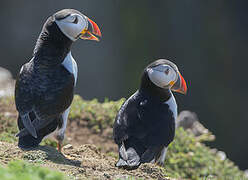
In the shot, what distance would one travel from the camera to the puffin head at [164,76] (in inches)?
202

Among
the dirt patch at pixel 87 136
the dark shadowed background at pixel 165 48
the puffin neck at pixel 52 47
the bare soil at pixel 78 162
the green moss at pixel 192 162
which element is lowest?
the dark shadowed background at pixel 165 48

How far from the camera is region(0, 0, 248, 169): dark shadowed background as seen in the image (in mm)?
13445

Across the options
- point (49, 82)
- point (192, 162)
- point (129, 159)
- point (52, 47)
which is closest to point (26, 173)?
point (129, 159)

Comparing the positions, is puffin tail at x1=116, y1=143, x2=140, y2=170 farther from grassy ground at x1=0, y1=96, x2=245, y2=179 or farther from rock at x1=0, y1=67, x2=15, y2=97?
rock at x1=0, y1=67, x2=15, y2=97

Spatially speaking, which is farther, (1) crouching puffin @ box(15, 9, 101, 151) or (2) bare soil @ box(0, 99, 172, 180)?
(1) crouching puffin @ box(15, 9, 101, 151)

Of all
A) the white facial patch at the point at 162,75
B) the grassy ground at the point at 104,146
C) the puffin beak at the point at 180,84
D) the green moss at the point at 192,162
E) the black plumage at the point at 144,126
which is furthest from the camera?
the green moss at the point at 192,162

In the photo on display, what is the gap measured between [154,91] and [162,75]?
25cm

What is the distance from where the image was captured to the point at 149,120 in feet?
16.3

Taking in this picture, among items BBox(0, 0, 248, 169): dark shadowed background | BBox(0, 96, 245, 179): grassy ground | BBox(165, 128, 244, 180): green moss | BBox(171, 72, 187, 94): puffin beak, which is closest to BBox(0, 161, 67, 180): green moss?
BBox(0, 96, 245, 179): grassy ground

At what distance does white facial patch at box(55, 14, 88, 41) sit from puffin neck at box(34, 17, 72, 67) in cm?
7

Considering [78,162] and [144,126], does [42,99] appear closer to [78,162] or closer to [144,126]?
[78,162]

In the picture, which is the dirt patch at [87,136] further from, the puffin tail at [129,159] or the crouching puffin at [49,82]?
the puffin tail at [129,159]

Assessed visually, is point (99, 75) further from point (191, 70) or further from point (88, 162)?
point (88, 162)

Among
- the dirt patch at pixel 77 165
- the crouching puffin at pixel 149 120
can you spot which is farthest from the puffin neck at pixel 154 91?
the dirt patch at pixel 77 165
